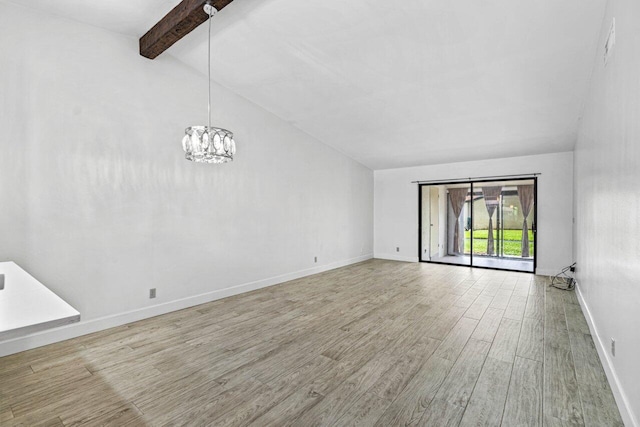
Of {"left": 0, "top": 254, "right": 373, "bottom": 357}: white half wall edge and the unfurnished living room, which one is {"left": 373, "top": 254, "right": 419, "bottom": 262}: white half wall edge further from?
{"left": 0, "top": 254, "right": 373, "bottom": 357}: white half wall edge

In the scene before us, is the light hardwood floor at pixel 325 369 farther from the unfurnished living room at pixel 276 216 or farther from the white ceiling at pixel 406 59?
the white ceiling at pixel 406 59

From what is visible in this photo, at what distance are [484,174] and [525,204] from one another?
1.00 metres

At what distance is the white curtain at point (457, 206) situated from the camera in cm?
724

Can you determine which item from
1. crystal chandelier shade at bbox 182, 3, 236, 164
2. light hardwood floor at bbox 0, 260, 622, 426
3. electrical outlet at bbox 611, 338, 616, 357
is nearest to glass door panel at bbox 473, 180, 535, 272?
light hardwood floor at bbox 0, 260, 622, 426

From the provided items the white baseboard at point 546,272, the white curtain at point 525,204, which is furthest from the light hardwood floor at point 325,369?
the white curtain at point 525,204

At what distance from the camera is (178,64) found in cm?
389

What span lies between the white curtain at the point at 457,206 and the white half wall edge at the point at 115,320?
15.2ft

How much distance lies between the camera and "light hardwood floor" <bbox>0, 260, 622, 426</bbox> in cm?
187

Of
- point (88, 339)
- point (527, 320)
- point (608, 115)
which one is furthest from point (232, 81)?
point (527, 320)

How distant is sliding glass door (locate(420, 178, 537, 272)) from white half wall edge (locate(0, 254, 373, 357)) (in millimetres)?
4160

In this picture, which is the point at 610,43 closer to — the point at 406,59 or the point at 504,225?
the point at 406,59

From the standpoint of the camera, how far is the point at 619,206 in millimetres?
1917

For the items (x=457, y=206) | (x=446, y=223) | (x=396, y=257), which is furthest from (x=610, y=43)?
(x=446, y=223)

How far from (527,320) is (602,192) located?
165cm
